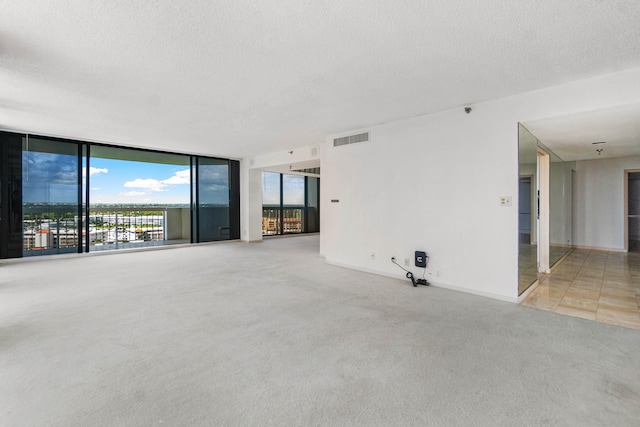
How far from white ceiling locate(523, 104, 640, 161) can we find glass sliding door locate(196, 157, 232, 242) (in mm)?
7809

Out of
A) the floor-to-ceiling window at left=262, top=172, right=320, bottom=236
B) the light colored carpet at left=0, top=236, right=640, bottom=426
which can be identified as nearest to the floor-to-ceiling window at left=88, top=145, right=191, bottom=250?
the floor-to-ceiling window at left=262, top=172, right=320, bottom=236

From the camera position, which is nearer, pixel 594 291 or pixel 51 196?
pixel 594 291

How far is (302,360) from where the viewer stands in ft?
7.07

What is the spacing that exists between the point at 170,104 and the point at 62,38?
1.62 m

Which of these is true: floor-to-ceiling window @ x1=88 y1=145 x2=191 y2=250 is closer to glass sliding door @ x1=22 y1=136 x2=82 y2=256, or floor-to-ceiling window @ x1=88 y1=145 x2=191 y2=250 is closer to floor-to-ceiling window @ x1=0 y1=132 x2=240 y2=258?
floor-to-ceiling window @ x1=0 y1=132 x2=240 y2=258

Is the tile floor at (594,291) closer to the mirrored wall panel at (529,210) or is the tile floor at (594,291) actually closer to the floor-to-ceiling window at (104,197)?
the mirrored wall panel at (529,210)

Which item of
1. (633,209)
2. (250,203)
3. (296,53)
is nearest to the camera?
(296,53)

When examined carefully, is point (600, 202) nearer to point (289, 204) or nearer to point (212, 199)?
point (289, 204)

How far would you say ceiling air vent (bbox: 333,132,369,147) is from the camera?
5.12 meters

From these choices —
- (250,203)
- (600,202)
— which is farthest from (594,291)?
(250,203)

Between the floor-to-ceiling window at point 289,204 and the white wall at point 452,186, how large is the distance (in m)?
5.18

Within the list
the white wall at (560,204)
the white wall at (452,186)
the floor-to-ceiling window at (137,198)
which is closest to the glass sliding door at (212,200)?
the floor-to-ceiling window at (137,198)

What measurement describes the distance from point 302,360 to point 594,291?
4.27 meters

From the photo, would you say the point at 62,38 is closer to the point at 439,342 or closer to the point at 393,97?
the point at 393,97
